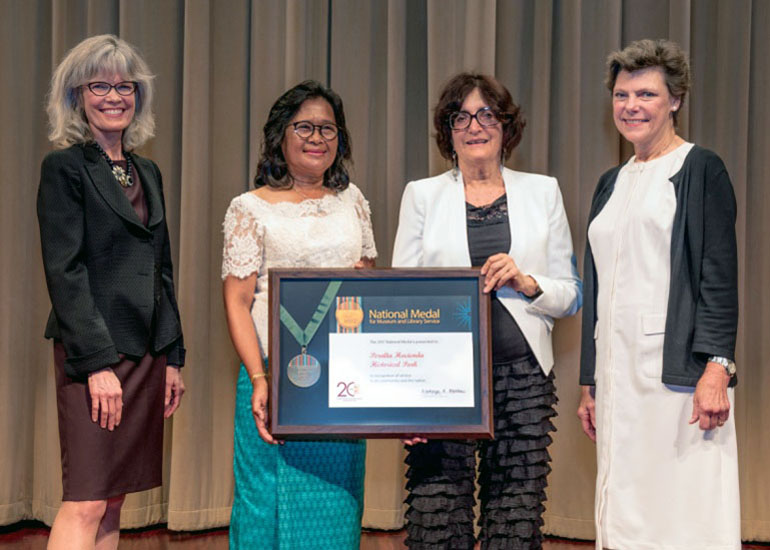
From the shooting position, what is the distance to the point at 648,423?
213cm

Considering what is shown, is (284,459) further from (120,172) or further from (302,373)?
(120,172)

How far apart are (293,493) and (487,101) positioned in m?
1.18

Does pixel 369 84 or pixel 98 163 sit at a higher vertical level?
pixel 369 84

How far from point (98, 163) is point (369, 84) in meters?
1.70

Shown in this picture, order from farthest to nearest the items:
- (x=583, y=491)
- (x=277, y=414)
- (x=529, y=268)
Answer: (x=583, y=491) → (x=529, y=268) → (x=277, y=414)

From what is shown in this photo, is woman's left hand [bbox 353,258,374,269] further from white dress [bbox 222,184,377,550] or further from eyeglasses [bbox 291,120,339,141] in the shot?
eyeglasses [bbox 291,120,339,141]

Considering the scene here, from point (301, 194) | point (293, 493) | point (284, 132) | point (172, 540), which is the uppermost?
point (284, 132)

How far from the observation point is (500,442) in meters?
2.11

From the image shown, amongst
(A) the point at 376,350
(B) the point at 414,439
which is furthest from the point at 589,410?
(A) the point at 376,350

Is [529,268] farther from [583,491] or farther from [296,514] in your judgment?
[583,491]

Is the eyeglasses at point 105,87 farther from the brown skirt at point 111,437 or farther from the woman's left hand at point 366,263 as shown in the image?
the woman's left hand at point 366,263

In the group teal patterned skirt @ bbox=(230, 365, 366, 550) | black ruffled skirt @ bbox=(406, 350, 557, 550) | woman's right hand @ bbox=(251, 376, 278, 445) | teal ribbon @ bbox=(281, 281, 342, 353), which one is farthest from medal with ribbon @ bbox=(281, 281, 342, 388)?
black ruffled skirt @ bbox=(406, 350, 557, 550)

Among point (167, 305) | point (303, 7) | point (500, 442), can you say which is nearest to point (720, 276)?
point (500, 442)

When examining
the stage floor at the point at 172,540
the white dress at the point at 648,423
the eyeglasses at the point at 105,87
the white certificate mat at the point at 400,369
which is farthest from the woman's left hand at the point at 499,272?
the stage floor at the point at 172,540
